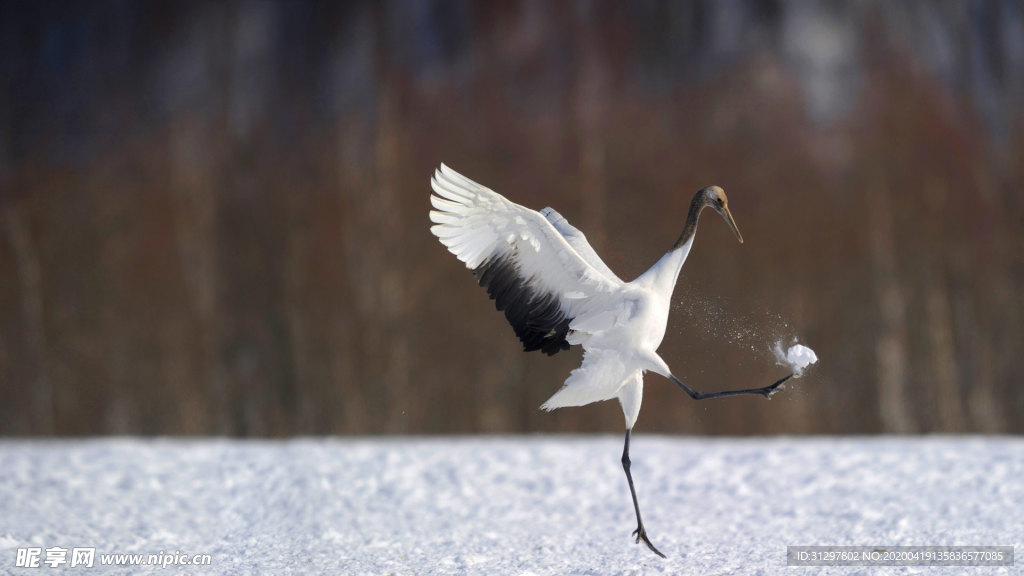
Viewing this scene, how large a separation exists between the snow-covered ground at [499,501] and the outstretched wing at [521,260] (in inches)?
44.9

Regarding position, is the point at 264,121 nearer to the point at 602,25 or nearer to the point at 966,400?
the point at 602,25

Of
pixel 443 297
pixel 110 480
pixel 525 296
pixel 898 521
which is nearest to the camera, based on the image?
pixel 525 296

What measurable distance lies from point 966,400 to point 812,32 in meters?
2.86

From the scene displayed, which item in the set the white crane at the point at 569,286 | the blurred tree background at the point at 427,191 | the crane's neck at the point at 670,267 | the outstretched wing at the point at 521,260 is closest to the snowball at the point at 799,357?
the white crane at the point at 569,286

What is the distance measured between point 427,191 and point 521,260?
11.0ft

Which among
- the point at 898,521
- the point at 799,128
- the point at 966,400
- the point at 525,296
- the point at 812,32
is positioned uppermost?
the point at 812,32

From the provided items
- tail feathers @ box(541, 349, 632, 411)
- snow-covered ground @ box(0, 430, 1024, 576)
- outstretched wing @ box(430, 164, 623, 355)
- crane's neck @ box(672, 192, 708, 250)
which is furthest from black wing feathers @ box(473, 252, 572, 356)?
snow-covered ground @ box(0, 430, 1024, 576)

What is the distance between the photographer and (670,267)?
3.09m

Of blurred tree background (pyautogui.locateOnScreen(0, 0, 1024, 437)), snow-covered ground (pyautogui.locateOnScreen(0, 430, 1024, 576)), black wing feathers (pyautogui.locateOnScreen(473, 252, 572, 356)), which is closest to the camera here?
black wing feathers (pyautogui.locateOnScreen(473, 252, 572, 356))

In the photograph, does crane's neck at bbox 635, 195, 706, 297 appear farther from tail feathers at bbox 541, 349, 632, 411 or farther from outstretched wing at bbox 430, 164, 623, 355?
tail feathers at bbox 541, 349, 632, 411

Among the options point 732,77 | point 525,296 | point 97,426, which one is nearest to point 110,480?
point 97,426

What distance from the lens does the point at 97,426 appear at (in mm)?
6555

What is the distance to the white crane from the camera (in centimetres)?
305

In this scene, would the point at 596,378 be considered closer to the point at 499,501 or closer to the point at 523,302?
the point at 523,302
